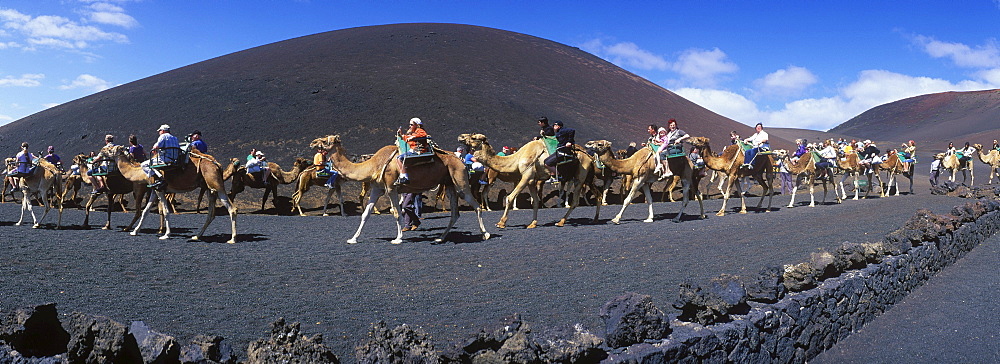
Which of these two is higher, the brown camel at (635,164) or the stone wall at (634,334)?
the brown camel at (635,164)

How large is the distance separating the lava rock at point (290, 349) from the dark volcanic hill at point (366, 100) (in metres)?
28.8

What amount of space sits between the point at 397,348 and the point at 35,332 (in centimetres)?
225

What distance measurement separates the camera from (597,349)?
13.3 feet

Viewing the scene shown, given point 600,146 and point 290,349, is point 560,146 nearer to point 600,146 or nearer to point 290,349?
point 600,146

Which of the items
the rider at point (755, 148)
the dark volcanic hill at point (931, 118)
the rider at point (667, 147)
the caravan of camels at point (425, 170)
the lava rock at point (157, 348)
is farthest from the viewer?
the dark volcanic hill at point (931, 118)

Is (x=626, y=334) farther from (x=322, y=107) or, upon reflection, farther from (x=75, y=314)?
(x=322, y=107)

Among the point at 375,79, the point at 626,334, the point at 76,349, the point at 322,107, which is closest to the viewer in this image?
the point at 76,349

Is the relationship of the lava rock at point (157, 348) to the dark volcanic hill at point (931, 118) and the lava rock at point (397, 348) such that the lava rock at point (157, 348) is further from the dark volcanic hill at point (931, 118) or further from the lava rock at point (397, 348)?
the dark volcanic hill at point (931, 118)

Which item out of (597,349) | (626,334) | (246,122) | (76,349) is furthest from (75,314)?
(246,122)

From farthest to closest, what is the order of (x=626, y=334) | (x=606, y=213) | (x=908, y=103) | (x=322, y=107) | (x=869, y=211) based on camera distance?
(x=908, y=103), (x=322, y=107), (x=606, y=213), (x=869, y=211), (x=626, y=334)

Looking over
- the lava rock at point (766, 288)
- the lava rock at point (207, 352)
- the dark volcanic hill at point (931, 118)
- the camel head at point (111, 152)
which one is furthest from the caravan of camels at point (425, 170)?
the dark volcanic hill at point (931, 118)

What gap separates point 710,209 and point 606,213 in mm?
3562

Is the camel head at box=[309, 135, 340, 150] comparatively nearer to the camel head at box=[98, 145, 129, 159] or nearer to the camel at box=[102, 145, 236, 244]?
the camel at box=[102, 145, 236, 244]

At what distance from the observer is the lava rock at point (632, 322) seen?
432 cm
